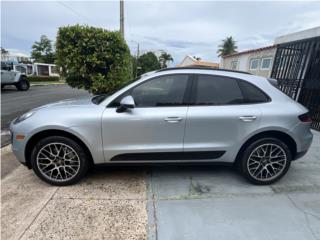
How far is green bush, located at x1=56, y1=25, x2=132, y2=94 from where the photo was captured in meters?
A: 5.75

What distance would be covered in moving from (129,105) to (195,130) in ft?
3.05

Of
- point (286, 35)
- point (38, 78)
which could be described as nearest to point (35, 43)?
point (38, 78)

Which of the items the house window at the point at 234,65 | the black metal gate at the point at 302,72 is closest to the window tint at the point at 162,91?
the black metal gate at the point at 302,72

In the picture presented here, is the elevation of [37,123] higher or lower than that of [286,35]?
lower

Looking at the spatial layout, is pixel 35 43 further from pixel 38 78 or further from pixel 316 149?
pixel 316 149

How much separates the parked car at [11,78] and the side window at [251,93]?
1660cm

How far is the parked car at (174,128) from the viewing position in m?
2.89

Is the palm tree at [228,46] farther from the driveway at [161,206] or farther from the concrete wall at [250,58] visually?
the driveway at [161,206]

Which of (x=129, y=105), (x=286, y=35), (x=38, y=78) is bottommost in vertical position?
(x=38, y=78)

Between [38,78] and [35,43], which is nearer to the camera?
[38,78]

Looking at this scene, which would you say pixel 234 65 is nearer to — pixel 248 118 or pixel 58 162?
pixel 248 118

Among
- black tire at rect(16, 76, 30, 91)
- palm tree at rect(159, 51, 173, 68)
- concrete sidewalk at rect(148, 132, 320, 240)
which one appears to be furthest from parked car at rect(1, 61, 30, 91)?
palm tree at rect(159, 51, 173, 68)

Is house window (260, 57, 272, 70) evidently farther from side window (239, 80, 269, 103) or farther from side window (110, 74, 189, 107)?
side window (110, 74, 189, 107)

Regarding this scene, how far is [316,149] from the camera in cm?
450
